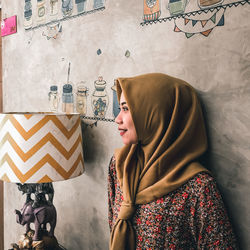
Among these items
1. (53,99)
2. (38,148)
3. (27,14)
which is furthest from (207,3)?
(27,14)

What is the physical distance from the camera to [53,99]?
196cm

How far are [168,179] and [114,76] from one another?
28.5 inches

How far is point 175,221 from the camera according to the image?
109 cm

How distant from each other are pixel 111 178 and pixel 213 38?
847mm

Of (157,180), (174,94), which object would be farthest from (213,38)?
(157,180)

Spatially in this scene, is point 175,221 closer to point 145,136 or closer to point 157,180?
point 157,180

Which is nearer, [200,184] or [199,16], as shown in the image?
[200,184]

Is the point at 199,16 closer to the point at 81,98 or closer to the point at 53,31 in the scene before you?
the point at 81,98

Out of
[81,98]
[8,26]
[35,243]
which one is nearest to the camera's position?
[35,243]

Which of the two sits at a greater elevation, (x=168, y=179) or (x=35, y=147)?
(x=35, y=147)

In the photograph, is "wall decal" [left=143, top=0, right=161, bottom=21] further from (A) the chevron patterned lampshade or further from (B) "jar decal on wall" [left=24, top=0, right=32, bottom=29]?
(B) "jar decal on wall" [left=24, top=0, right=32, bottom=29]

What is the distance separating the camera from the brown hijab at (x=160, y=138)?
1.11 m

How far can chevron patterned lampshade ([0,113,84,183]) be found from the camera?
1397 mm

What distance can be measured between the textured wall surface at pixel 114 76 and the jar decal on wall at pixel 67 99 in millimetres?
61
